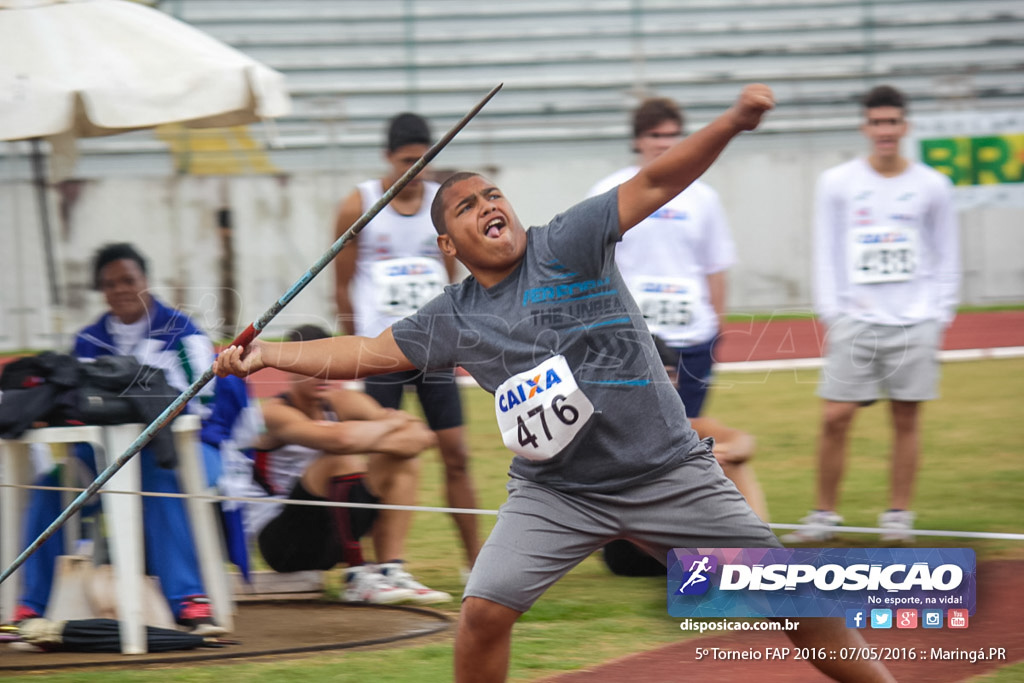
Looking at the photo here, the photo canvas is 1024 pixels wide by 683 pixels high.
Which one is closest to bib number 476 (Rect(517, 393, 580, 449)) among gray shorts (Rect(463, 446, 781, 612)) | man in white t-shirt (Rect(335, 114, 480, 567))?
gray shorts (Rect(463, 446, 781, 612))

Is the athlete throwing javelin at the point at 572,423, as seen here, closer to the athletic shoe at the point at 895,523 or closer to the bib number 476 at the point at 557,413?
the bib number 476 at the point at 557,413

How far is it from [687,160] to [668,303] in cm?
279

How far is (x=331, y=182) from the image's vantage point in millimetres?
16984

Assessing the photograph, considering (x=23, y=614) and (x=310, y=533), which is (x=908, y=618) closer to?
(x=310, y=533)

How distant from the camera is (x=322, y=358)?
4051 mm

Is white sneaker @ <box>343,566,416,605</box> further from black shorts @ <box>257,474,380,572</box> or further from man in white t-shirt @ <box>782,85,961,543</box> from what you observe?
man in white t-shirt @ <box>782,85,961,543</box>

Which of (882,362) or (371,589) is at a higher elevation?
(882,362)

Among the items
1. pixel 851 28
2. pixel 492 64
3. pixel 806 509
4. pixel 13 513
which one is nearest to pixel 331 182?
pixel 492 64

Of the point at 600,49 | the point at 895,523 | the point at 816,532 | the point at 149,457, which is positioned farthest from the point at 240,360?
the point at 600,49

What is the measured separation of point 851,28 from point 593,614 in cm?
1770

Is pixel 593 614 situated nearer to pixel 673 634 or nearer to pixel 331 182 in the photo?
pixel 673 634

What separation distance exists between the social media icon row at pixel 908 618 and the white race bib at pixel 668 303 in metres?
2.07

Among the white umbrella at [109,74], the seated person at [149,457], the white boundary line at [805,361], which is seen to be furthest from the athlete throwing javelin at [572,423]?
the white boundary line at [805,361]

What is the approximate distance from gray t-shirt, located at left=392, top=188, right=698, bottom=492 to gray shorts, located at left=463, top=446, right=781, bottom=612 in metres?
0.05
